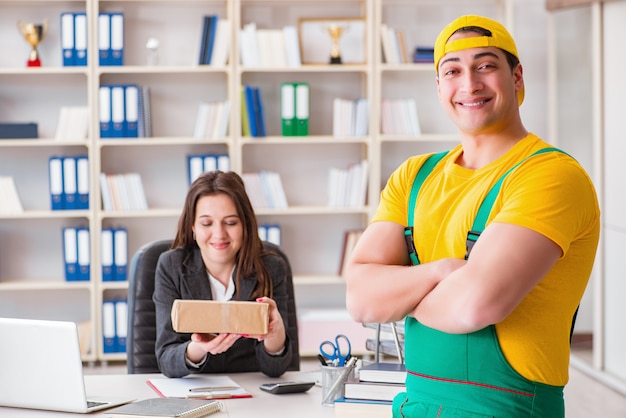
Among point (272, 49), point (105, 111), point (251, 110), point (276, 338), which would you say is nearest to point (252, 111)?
Result: point (251, 110)

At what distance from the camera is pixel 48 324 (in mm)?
2137

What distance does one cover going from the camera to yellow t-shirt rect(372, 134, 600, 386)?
160 cm

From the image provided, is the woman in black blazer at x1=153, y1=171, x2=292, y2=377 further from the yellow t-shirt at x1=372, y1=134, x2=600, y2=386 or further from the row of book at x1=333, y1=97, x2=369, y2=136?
the row of book at x1=333, y1=97, x2=369, y2=136

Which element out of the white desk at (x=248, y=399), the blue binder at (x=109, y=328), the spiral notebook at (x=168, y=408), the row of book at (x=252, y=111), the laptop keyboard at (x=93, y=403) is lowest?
the blue binder at (x=109, y=328)

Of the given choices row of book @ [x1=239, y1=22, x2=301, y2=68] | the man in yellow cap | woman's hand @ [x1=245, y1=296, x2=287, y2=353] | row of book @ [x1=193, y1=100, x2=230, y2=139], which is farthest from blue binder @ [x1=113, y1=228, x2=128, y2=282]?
the man in yellow cap

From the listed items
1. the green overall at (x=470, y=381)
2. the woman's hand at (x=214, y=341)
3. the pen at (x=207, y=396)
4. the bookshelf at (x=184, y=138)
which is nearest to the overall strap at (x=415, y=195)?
the green overall at (x=470, y=381)

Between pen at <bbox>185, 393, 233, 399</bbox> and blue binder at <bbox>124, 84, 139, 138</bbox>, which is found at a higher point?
blue binder at <bbox>124, 84, 139, 138</bbox>

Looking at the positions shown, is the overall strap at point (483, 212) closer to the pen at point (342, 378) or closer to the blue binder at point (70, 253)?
the pen at point (342, 378)

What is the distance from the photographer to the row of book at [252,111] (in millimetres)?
5320

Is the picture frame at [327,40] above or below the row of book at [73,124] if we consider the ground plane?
above

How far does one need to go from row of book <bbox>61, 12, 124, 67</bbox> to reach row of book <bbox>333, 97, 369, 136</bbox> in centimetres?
131

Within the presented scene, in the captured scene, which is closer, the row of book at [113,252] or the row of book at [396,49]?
the row of book at [113,252]

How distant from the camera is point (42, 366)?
2.16 meters

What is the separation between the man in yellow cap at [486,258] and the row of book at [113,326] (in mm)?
3655
